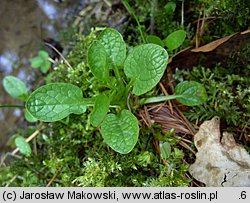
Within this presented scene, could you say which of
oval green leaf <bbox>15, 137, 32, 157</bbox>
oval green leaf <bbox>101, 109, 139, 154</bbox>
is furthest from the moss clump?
oval green leaf <bbox>101, 109, 139, 154</bbox>

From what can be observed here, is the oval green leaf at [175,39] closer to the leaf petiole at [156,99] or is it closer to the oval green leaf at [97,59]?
the leaf petiole at [156,99]

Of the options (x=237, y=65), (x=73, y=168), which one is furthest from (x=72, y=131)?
(x=237, y=65)

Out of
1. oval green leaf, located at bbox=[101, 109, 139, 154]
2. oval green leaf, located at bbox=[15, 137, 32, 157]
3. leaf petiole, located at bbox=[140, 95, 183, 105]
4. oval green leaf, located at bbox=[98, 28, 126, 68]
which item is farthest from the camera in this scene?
oval green leaf, located at bbox=[15, 137, 32, 157]

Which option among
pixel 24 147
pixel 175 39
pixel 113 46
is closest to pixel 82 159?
pixel 24 147

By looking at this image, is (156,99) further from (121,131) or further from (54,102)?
(54,102)

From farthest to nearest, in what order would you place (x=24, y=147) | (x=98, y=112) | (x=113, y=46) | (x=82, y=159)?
1. (x=24, y=147)
2. (x=82, y=159)
3. (x=113, y=46)
4. (x=98, y=112)

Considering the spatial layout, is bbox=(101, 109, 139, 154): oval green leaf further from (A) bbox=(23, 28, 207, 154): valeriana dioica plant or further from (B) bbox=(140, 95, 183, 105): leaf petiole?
(B) bbox=(140, 95, 183, 105): leaf petiole

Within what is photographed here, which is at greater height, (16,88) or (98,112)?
(98,112)
